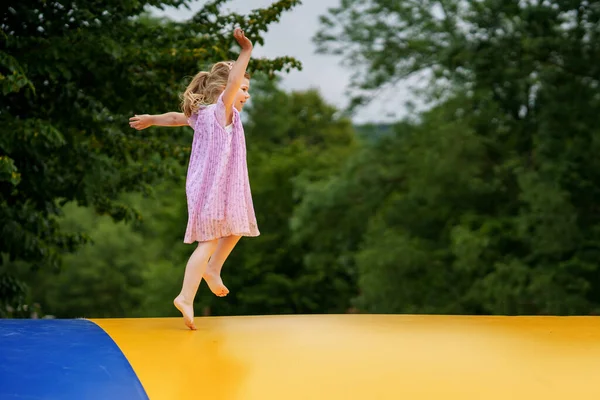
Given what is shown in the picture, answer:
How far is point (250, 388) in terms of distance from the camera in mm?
Answer: 3414

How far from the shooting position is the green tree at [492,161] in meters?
16.7

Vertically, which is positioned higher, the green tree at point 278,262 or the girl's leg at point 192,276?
the girl's leg at point 192,276

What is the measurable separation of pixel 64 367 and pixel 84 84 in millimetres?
6650

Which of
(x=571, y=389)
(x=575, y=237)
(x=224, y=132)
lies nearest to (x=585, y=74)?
(x=575, y=237)

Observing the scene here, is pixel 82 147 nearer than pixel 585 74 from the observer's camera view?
Yes

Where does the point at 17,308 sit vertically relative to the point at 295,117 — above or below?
below

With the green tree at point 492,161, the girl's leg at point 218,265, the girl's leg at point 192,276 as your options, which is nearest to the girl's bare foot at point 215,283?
the girl's leg at point 218,265

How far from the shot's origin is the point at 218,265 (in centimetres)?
520

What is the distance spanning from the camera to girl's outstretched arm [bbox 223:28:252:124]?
186 inches

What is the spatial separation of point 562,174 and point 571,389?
13.6 meters

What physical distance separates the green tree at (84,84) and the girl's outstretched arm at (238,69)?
3.61 metres

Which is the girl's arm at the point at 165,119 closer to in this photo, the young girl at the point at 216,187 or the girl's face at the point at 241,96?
the young girl at the point at 216,187

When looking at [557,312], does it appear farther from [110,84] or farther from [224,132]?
[224,132]

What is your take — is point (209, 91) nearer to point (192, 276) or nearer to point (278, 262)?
point (192, 276)
